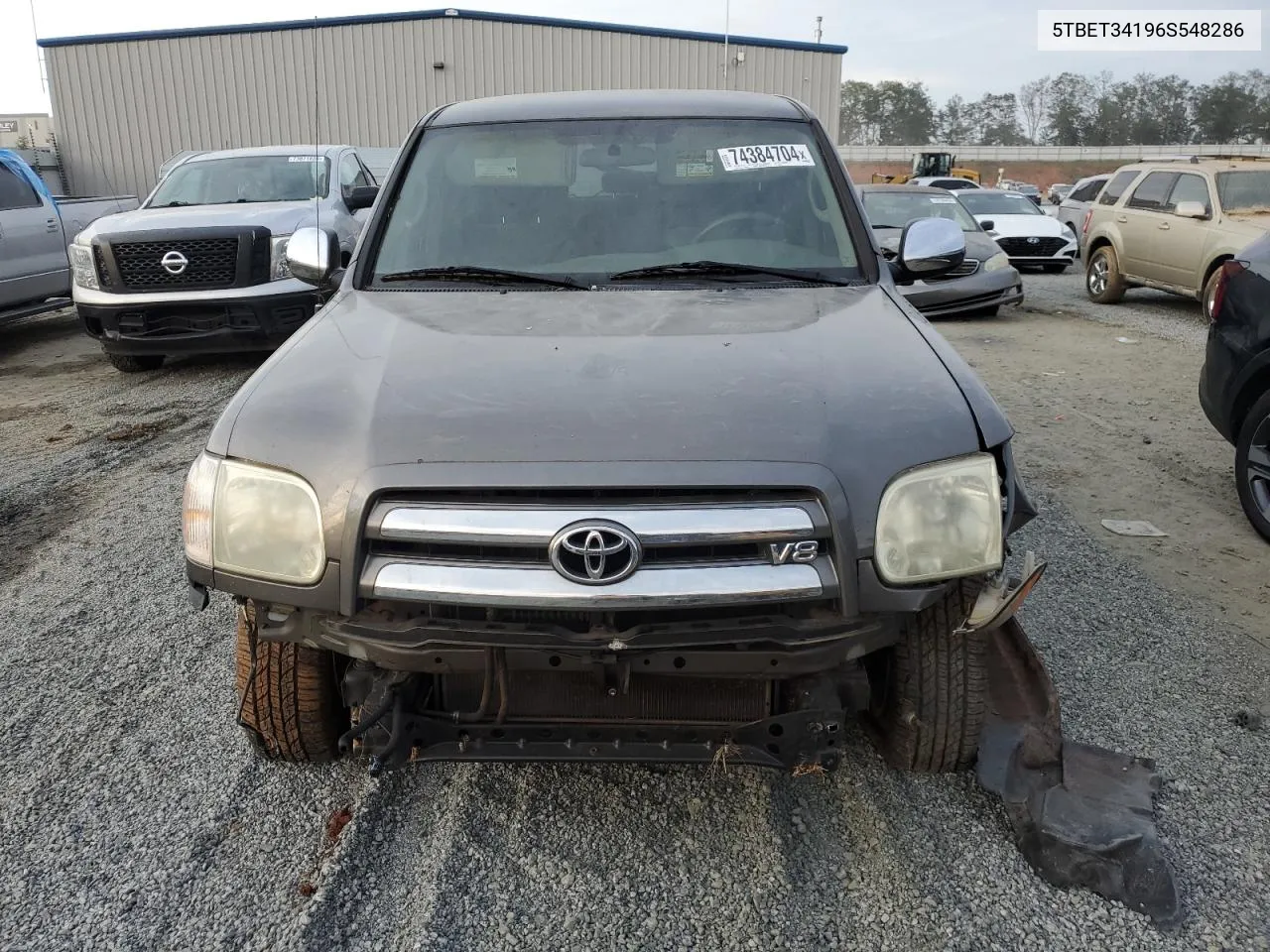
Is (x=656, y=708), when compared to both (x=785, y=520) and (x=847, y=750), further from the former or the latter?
(x=847, y=750)

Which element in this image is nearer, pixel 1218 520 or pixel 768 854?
pixel 768 854

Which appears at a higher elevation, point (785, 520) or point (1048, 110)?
point (1048, 110)

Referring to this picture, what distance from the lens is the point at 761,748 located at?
2.25m

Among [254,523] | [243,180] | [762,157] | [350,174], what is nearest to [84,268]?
[243,180]

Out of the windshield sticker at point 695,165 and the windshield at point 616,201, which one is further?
the windshield sticker at point 695,165

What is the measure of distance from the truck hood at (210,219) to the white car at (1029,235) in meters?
11.6

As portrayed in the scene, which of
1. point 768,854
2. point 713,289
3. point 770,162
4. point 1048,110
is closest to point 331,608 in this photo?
point 768,854

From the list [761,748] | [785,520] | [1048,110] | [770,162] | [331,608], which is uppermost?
[1048,110]

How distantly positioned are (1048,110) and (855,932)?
91668 millimetres

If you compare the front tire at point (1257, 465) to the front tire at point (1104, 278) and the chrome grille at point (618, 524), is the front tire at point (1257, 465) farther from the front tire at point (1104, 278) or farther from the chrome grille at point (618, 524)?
the front tire at point (1104, 278)

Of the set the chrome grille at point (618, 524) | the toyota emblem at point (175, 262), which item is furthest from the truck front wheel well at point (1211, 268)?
the chrome grille at point (618, 524)

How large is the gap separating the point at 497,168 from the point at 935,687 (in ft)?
7.50

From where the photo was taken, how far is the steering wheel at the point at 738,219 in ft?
10.7

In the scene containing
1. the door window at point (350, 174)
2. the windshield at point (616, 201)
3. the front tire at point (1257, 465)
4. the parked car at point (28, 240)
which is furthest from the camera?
the door window at point (350, 174)
